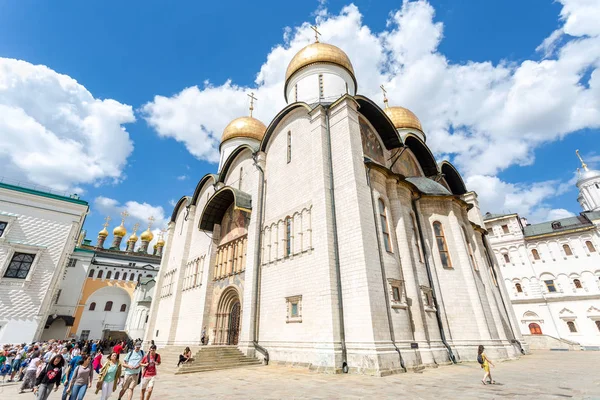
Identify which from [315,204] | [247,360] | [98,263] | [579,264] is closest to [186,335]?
[247,360]

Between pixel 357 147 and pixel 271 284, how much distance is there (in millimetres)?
7334

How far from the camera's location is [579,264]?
26438 millimetres

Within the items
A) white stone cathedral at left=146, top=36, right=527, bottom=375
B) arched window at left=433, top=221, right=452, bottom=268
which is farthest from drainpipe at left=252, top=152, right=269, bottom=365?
arched window at left=433, top=221, right=452, bottom=268

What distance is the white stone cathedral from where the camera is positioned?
1024cm

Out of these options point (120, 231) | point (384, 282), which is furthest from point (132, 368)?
point (120, 231)

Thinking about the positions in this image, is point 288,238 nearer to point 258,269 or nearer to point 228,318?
point 258,269

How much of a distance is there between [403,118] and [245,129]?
44.8 ft

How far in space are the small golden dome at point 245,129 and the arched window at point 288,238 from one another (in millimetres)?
13667

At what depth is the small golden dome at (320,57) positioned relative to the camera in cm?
1977

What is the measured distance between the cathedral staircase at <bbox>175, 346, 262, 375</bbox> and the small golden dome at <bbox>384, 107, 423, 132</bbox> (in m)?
20.3

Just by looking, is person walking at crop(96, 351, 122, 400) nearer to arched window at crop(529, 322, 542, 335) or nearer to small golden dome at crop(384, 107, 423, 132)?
small golden dome at crop(384, 107, 423, 132)

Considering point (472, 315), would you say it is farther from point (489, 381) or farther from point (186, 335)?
point (186, 335)

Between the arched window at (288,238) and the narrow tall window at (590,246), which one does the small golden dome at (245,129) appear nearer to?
the arched window at (288,238)

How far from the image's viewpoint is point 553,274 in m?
27.4
